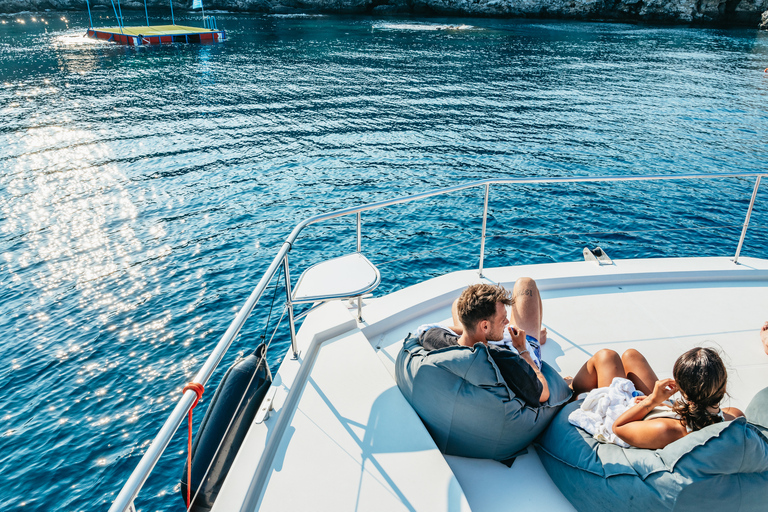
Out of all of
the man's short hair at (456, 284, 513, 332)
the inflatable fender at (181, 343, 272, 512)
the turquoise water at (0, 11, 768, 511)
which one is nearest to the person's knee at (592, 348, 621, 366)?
the man's short hair at (456, 284, 513, 332)

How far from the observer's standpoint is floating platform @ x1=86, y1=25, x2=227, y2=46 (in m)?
38.8

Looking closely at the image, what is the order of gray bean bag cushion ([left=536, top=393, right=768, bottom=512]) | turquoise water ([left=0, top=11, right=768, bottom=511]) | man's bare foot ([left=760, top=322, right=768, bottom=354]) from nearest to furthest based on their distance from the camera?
gray bean bag cushion ([left=536, top=393, right=768, bottom=512])
man's bare foot ([left=760, top=322, right=768, bottom=354])
turquoise water ([left=0, top=11, right=768, bottom=511])

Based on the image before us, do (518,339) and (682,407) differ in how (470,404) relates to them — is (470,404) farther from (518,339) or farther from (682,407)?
(682,407)

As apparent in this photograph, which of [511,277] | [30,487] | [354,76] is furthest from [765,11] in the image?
[30,487]

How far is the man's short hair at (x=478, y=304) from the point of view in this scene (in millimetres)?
2842

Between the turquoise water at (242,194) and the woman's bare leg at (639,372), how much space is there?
2.50 metres

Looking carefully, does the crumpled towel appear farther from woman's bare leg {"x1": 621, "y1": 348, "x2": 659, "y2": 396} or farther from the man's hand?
the man's hand

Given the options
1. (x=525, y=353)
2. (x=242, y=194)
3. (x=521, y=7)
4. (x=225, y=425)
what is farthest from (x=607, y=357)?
(x=521, y=7)

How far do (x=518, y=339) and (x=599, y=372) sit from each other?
0.63 m

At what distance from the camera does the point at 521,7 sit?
59.6m

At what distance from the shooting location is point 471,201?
12.7m

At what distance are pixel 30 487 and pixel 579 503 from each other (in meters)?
5.93

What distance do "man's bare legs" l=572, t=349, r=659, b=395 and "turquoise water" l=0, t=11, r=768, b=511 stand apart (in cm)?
236

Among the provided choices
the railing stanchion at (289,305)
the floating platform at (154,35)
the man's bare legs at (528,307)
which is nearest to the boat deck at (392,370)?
the railing stanchion at (289,305)
